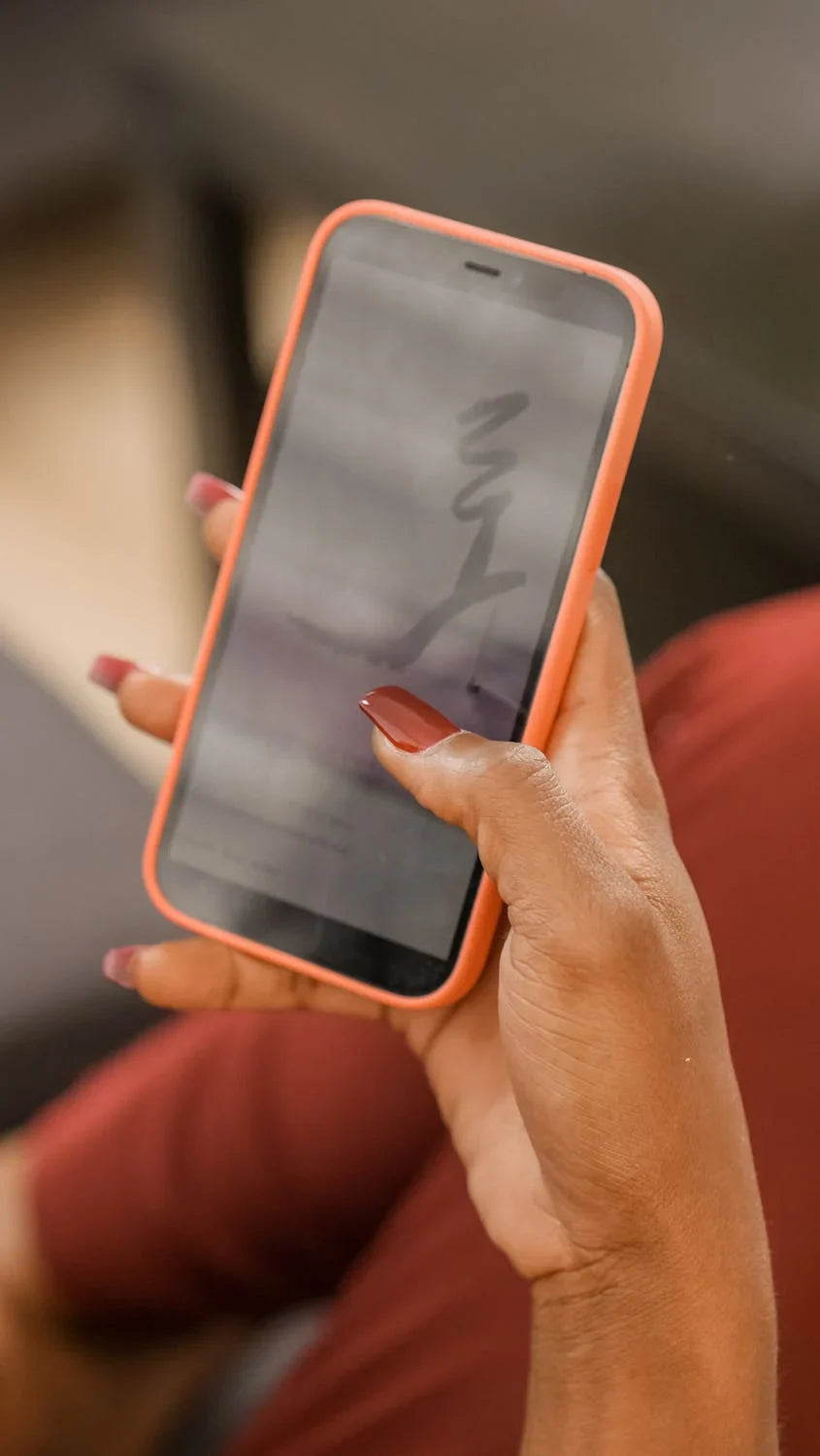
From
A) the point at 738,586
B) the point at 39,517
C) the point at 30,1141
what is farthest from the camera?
the point at 39,517

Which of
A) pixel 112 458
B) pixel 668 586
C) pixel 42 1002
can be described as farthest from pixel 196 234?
pixel 42 1002

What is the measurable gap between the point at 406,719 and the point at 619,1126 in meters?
0.16

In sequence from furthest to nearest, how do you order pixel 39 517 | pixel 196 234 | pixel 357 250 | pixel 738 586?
pixel 39 517, pixel 196 234, pixel 738 586, pixel 357 250

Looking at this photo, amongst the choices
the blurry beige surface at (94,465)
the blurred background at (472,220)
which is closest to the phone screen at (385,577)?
the blurred background at (472,220)

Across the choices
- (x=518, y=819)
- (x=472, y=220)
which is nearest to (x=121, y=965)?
(x=518, y=819)

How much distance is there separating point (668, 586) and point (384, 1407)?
1.79ft

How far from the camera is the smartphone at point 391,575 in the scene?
1.53 ft

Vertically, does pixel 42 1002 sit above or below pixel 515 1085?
below

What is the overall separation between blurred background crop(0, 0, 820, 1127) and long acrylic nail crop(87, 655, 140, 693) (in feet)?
0.49

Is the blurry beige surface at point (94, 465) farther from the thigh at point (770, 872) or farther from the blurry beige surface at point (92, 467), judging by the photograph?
the thigh at point (770, 872)

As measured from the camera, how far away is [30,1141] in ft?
2.24

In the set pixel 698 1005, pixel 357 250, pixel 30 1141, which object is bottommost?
pixel 30 1141

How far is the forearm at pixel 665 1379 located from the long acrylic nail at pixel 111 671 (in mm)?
361

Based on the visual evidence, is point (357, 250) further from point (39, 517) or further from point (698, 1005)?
point (39, 517)
